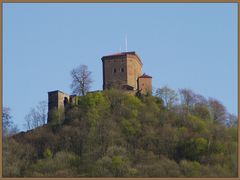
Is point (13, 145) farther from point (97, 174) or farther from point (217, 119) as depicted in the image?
point (217, 119)

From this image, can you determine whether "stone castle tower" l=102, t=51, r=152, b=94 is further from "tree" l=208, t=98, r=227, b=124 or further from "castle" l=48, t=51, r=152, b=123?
"tree" l=208, t=98, r=227, b=124

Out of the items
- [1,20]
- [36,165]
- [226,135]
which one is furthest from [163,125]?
[1,20]

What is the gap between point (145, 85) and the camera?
224 feet

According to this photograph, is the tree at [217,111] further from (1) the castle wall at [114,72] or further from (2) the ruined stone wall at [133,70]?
(1) the castle wall at [114,72]

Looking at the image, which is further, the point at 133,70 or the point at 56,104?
the point at 133,70

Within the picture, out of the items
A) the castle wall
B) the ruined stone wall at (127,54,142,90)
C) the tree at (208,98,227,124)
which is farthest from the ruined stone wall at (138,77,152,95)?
Result: the tree at (208,98,227,124)

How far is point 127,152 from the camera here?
2459 inches

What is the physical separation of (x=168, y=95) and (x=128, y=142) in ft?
21.4

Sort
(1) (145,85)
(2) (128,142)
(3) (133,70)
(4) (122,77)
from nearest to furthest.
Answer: (2) (128,142) → (1) (145,85) → (4) (122,77) → (3) (133,70)

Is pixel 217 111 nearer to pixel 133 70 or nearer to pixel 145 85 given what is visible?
pixel 145 85

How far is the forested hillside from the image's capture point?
198 feet

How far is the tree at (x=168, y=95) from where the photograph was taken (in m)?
68.4

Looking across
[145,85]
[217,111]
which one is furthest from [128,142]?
[217,111]

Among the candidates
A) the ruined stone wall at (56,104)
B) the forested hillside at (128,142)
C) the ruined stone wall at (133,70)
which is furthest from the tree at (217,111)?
the ruined stone wall at (56,104)
